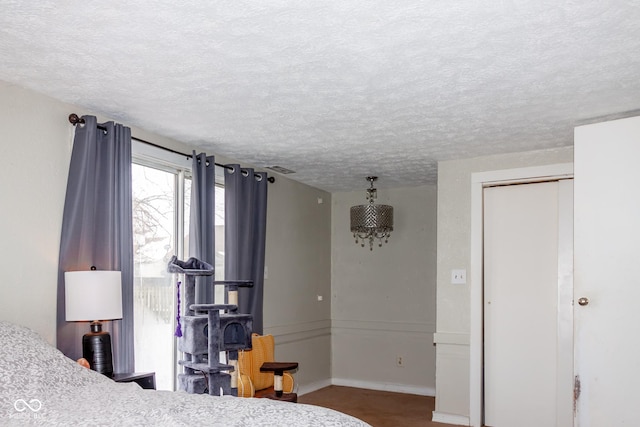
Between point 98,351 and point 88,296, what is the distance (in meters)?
0.33

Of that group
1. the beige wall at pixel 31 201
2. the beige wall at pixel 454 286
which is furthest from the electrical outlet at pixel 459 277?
the beige wall at pixel 31 201

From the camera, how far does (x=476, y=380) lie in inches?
184

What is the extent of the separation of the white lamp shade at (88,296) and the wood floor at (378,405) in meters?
2.65

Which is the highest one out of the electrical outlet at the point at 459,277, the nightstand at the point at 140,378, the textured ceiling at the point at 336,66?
the textured ceiling at the point at 336,66

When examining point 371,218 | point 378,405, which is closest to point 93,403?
point 378,405

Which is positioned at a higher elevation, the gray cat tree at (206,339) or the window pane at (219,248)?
→ the window pane at (219,248)

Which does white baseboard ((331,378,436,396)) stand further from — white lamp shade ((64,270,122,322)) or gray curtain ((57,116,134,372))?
white lamp shade ((64,270,122,322))

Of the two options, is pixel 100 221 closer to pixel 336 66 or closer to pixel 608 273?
pixel 336 66

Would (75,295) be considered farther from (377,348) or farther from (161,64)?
(377,348)

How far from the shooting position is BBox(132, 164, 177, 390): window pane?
3.99 meters

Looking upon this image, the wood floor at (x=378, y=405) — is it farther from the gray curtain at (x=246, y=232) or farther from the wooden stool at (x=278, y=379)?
the gray curtain at (x=246, y=232)

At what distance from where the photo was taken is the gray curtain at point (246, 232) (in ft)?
15.5

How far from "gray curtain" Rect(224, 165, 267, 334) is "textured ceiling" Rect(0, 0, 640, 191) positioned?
0.68 meters

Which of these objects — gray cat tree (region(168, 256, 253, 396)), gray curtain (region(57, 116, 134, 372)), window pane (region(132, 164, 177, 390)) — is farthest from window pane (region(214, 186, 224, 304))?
gray curtain (region(57, 116, 134, 372))
